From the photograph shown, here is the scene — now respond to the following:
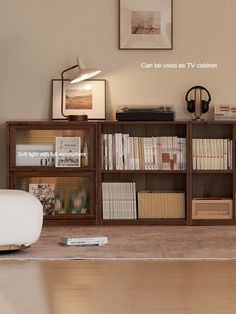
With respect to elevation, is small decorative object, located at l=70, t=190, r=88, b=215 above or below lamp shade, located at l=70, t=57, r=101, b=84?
below

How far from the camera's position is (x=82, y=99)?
21.2 ft

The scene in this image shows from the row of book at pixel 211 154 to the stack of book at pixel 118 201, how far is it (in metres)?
0.64

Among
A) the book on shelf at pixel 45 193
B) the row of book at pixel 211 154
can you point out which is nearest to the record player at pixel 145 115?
the row of book at pixel 211 154

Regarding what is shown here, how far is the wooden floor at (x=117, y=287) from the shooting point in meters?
3.19

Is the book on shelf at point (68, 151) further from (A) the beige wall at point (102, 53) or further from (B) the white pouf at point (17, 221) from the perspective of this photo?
(B) the white pouf at point (17, 221)

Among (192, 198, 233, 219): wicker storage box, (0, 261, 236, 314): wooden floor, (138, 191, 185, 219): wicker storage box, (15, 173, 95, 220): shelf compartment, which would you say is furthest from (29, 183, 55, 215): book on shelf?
(0, 261, 236, 314): wooden floor

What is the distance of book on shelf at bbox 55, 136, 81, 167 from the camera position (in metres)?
6.25

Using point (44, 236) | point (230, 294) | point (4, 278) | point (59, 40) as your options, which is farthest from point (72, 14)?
point (230, 294)

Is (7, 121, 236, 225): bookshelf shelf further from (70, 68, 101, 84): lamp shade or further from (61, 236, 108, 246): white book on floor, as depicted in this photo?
(61, 236, 108, 246): white book on floor

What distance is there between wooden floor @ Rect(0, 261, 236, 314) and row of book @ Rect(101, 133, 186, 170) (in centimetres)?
201

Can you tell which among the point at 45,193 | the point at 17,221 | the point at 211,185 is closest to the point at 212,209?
the point at 211,185

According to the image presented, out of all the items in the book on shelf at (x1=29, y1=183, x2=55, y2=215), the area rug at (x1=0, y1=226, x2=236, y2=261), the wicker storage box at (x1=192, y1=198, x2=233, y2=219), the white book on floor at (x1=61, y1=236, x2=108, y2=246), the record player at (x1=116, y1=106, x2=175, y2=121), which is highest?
the record player at (x1=116, y1=106, x2=175, y2=121)

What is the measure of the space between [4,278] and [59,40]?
121 inches

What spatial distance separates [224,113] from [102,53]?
1.23 meters
